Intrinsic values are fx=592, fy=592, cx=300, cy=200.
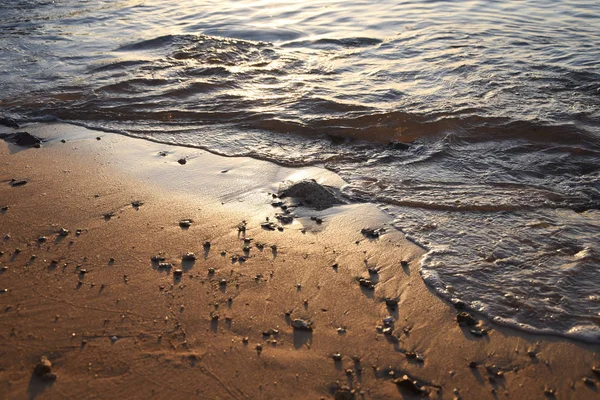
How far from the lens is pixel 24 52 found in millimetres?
9953

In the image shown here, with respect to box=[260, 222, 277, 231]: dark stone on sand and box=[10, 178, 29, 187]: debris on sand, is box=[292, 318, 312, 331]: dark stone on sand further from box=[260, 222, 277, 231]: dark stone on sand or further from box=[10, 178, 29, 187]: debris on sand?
box=[10, 178, 29, 187]: debris on sand

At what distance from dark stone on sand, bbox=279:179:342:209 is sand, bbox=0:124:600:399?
13 centimetres

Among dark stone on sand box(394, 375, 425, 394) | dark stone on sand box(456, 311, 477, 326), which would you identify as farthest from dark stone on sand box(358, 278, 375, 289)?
dark stone on sand box(394, 375, 425, 394)

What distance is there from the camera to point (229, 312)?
3268 mm

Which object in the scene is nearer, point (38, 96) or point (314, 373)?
point (314, 373)

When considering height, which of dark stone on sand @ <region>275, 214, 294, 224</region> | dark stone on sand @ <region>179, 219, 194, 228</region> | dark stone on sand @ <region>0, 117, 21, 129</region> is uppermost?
dark stone on sand @ <region>0, 117, 21, 129</region>

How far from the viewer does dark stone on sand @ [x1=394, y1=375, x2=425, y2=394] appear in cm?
276

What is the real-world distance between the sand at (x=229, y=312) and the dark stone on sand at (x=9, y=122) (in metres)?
2.04

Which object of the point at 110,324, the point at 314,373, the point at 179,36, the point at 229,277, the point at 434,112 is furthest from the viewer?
the point at 179,36

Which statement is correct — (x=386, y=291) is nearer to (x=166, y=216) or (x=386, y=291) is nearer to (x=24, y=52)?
(x=166, y=216)

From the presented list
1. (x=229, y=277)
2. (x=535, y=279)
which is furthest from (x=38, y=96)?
(x=535, y=279)

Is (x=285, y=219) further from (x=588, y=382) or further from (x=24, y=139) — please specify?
(x=24, y=139)

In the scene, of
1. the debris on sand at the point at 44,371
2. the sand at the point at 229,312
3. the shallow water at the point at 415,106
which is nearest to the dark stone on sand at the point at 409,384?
the sand at the point at 229,312

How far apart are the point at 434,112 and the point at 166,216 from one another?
3.54 m
